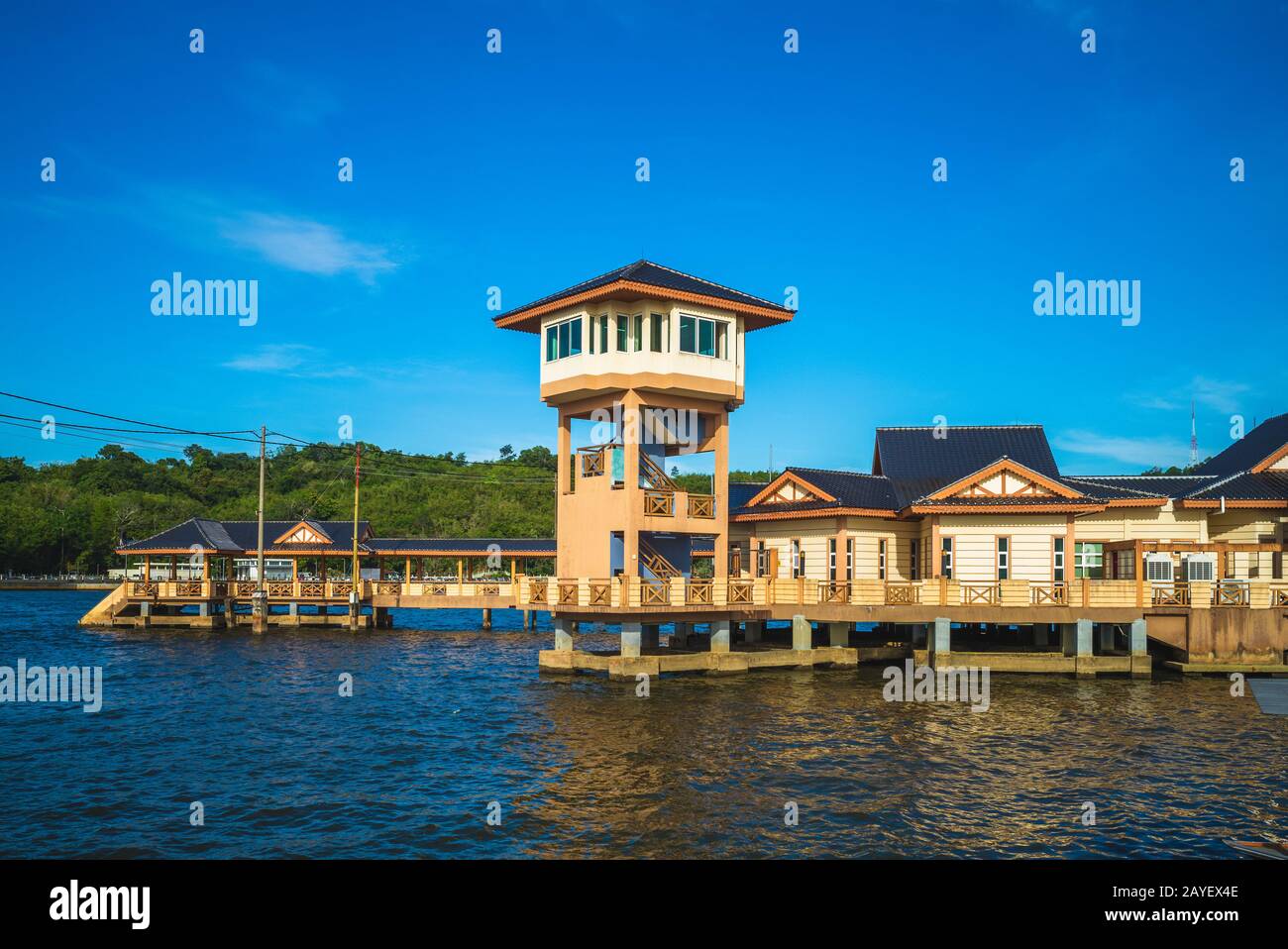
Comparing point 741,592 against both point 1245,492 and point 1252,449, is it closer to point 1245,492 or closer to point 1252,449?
point 1245,492

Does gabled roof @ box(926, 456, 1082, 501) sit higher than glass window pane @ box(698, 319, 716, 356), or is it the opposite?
glass window pane @ box(698, 319, 716, 356)

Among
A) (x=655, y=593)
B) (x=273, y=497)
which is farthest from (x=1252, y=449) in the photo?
(x=273, y=497)

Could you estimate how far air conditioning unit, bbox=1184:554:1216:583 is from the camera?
140 feet

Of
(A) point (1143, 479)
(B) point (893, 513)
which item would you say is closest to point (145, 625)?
(B) point (893, 513)

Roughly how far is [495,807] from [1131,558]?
120 ft

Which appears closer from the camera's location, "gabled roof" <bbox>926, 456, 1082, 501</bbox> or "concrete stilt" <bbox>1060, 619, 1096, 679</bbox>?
"concrete stilt" <bbox>1060, 619, 1096, 679</bbox>

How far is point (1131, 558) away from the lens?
45250mm

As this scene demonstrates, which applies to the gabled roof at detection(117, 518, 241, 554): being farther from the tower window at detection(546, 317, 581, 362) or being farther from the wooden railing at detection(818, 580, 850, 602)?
the wooden railing at detection(818, 580, 850, 602)

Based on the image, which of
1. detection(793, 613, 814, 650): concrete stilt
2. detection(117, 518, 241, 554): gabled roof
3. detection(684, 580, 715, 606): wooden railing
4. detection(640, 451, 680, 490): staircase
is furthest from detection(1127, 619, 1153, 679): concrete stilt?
detection(117, 518, 241, 554): gabled roof

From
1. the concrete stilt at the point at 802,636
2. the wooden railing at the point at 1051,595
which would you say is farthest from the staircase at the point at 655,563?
the wooden railing at the point at 1051,595

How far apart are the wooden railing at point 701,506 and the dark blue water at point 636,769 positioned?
6320 millimetres

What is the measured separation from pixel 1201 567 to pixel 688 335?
24827 millimetres

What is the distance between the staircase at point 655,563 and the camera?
3894 centimetres

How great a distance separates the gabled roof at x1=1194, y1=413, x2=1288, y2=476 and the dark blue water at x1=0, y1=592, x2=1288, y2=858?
50.1ft
